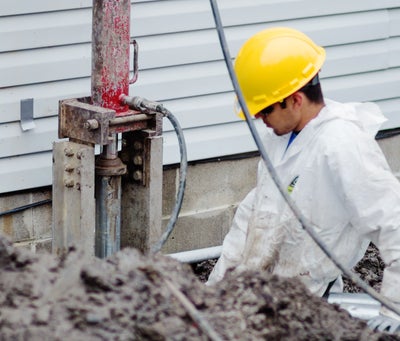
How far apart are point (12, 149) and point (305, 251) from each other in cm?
222

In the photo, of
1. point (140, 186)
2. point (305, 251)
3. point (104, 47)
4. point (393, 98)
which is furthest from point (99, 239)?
point (393, 98)

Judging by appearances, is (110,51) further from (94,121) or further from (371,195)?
(371,195)

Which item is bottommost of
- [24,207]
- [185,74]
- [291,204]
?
[24,207]

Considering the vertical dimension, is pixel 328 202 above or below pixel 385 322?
above

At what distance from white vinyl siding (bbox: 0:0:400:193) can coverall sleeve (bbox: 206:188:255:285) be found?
158 cm

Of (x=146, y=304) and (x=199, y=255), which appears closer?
(x=146, y=304)

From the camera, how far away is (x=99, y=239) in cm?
658

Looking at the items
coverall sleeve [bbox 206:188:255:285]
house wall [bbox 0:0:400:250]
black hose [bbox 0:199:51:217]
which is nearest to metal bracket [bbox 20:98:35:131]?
house wall [bbox 0:0:400:250]

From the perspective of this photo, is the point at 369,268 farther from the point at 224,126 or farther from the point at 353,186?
the point at 353,186

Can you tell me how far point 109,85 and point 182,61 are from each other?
1120mm

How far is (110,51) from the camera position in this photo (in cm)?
619

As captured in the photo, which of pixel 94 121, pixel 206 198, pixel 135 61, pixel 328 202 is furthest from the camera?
pixel 206 198

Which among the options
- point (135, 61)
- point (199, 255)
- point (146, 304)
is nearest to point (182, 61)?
point (135, 61)

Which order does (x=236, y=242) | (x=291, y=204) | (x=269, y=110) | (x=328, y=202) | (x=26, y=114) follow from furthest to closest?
(x=26, y=114) < (x=236, y=242) < (x=269, y=110) < (x=328, y=202) < (x=291, y=204)
